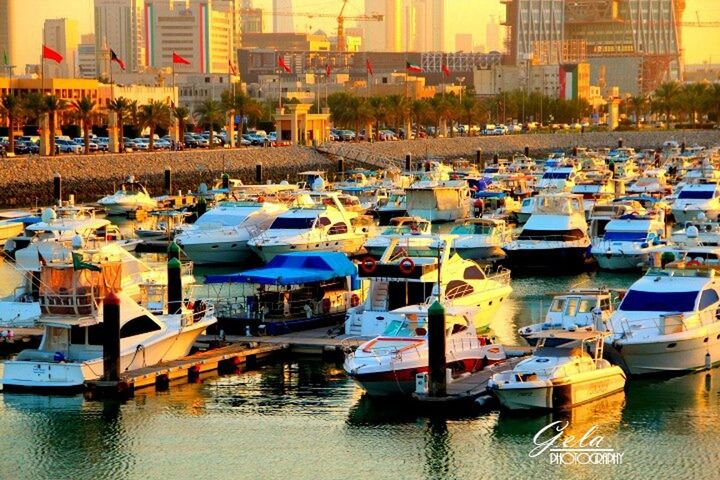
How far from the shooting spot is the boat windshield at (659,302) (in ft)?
116

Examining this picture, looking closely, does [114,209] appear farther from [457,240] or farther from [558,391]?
[558,391]

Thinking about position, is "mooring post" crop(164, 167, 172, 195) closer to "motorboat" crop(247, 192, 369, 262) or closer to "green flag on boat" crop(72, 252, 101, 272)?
"motorboat" crop(247, 192, 369, 262)

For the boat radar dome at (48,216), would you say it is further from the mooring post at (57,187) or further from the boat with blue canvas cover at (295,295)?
the mooring post at (57,187)

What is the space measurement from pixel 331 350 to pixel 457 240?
19.5 m

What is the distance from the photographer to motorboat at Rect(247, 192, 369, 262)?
183ft

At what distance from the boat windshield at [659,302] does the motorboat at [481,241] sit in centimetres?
1921

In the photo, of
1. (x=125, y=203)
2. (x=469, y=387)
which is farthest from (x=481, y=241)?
(x=125, y=203)

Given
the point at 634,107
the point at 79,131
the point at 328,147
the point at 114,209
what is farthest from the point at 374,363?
the point at 634,107

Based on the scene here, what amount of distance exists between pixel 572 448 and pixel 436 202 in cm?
4464

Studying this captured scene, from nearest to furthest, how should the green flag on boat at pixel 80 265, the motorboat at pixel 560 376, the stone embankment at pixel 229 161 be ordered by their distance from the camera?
the motorboat at pixel 560 376, the green flag on boat at pixel 80 265, the stone embankment at pixel 229 161

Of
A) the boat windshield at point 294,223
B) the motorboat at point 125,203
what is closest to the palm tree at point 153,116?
the motorboat at point 125,203

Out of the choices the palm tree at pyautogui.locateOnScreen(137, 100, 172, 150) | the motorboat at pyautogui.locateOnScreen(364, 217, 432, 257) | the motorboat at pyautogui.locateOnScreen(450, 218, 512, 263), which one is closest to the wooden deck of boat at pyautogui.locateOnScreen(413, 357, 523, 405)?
the motorboat at pyautogui.locateOnScreen(364, 217, 432, 257)

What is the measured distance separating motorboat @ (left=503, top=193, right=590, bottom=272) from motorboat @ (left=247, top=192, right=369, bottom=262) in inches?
246

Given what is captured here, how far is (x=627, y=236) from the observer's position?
180ft
